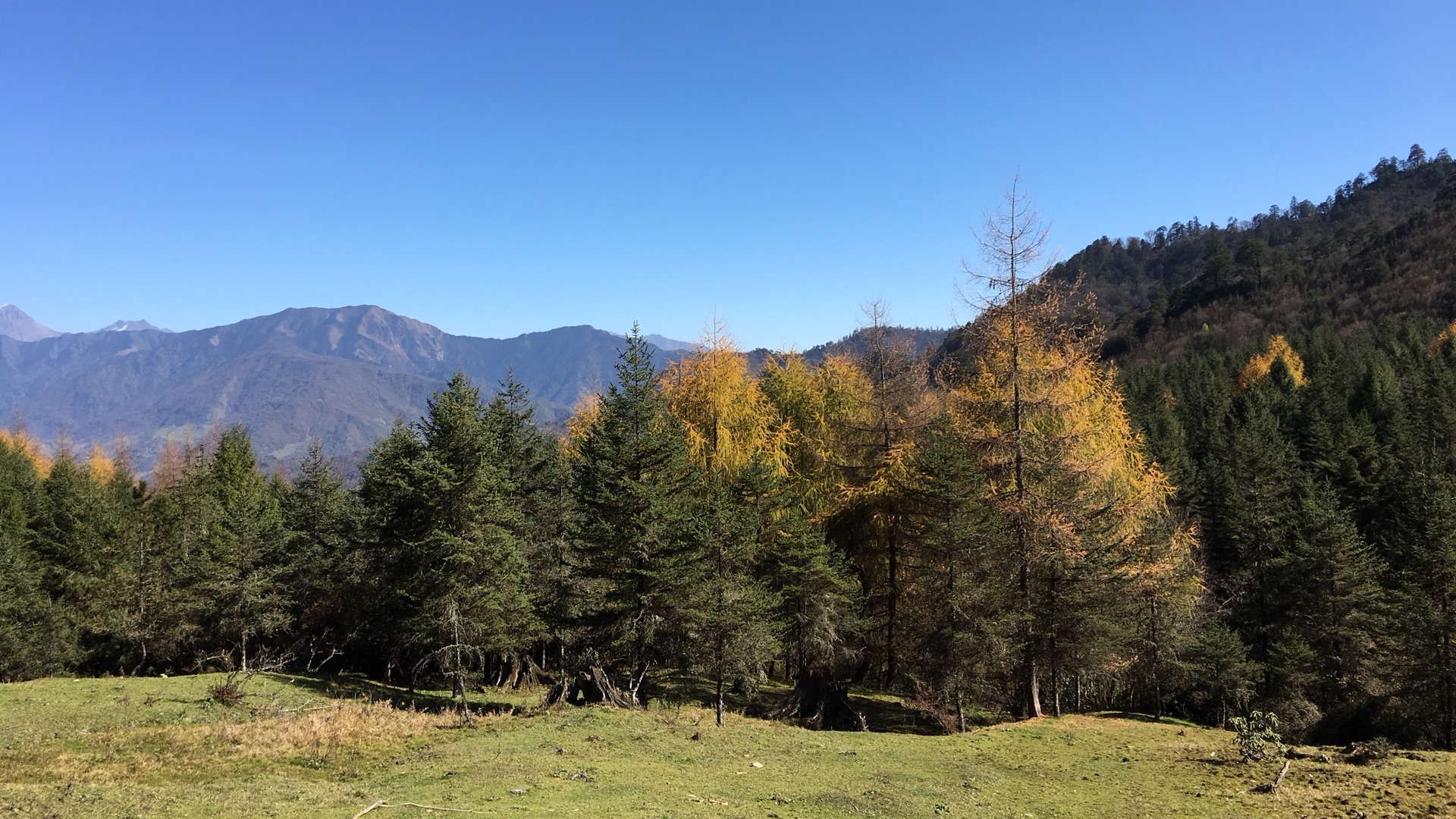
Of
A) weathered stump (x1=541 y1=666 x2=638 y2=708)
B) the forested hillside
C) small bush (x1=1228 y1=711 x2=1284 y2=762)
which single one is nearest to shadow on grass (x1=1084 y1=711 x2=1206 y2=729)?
small bush (x1=1228 y1=711 x2=1284 y2=762)

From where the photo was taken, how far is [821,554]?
27.9 meters

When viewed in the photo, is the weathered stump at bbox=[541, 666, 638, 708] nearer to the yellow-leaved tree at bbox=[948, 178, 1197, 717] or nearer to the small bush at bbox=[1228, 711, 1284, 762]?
the yellow-leaved tree at bbox=[948, 178, 1197, 717]

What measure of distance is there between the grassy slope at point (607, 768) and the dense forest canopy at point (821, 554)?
368 cm

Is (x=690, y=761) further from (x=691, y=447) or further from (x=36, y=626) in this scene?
(x=36, y=626)

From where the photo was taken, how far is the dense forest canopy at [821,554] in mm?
23422

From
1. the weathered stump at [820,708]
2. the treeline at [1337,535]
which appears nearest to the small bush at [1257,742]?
the weathered stump at [820,708]

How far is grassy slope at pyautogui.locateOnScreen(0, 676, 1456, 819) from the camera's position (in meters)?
11.4

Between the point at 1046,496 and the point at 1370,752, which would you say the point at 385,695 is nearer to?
the point at 1046,496

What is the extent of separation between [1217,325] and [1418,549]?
136 m

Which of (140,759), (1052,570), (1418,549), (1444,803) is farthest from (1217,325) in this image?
(140,759)

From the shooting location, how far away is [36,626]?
3728 cm

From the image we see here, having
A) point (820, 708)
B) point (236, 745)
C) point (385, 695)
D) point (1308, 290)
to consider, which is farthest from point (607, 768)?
point (1308, 290)

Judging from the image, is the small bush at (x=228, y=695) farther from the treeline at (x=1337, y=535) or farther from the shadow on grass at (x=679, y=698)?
the treeline at (x=1337, y=535)

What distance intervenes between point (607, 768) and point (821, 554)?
1474 centimetres
